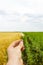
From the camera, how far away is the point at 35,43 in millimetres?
9836

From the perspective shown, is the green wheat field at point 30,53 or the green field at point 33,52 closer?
the green wheat field at point 30,53

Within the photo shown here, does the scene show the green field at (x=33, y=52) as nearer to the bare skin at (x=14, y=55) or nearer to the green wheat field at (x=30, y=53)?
the green wheat field at (x=30, y=53)

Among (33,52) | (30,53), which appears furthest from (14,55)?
(33,52)

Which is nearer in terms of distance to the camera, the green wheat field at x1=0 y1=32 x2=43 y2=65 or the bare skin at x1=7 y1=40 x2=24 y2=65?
the bare skin at x1=7 y1=40 x2=24 y2=65

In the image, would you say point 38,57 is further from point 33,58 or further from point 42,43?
point 42,43

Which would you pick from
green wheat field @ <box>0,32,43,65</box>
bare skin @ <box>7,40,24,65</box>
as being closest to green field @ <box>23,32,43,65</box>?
green wheat field @ <box>0,32,43,65</box>

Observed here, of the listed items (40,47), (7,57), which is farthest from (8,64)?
(40,47)

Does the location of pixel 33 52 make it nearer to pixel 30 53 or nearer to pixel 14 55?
pixel 30 53

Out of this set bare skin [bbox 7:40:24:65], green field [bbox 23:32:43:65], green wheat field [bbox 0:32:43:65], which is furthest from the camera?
green field [bbox 23:32:43:65]

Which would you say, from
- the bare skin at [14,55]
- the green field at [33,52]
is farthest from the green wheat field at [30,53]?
the bare skin at [14,55]

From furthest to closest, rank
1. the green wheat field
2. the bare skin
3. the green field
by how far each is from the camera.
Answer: the green field → the green wheat field → the bare skin

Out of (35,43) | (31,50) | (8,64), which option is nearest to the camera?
(8,64)

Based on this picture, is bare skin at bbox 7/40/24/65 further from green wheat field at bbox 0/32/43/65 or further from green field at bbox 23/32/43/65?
green field at bbox 23/32/43/65

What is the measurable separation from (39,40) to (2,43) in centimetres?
222
